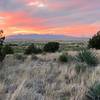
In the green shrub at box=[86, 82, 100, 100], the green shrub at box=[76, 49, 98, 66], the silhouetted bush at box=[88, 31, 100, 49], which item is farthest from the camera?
the silhouetted bush at box=[88, 31, 100, 49]

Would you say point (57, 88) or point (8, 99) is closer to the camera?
point (8, 99)

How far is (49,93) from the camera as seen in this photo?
30.5 feet

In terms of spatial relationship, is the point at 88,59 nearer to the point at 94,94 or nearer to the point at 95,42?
the point at 94,94

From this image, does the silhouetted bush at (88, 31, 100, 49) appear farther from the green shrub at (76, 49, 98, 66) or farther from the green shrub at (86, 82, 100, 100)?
the green shrub at (86, 82, 100, 100)

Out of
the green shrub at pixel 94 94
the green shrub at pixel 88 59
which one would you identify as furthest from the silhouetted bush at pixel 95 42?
the green shrub at pixel 94 94

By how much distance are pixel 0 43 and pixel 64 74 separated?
54.6 feet

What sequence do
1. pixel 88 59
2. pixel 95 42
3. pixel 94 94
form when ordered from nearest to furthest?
pixel 94 94 → pixel 88 59 → pixel 95 42

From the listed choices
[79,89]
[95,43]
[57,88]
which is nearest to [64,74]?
[57,88]

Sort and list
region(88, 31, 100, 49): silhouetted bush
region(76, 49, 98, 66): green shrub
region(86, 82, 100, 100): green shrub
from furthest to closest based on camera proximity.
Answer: region(88, 31, 100, 49): silhouetted bush, region(76, 49, 98, 66): green shrub, region(86, 82, 100, 100): green shrub

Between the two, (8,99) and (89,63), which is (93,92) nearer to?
(8,99)

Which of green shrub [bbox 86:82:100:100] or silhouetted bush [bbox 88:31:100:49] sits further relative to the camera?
silhouetted bush [bbox 88:31:100:49]

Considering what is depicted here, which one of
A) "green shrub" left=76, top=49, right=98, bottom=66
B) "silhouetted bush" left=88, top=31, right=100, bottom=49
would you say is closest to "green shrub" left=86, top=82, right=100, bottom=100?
"green shrub" left=76, top=49, right=98, bottom=66

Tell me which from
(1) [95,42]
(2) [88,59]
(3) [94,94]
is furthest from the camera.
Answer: (1) [95,42]

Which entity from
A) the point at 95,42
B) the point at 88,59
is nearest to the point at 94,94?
the point at 88,59
